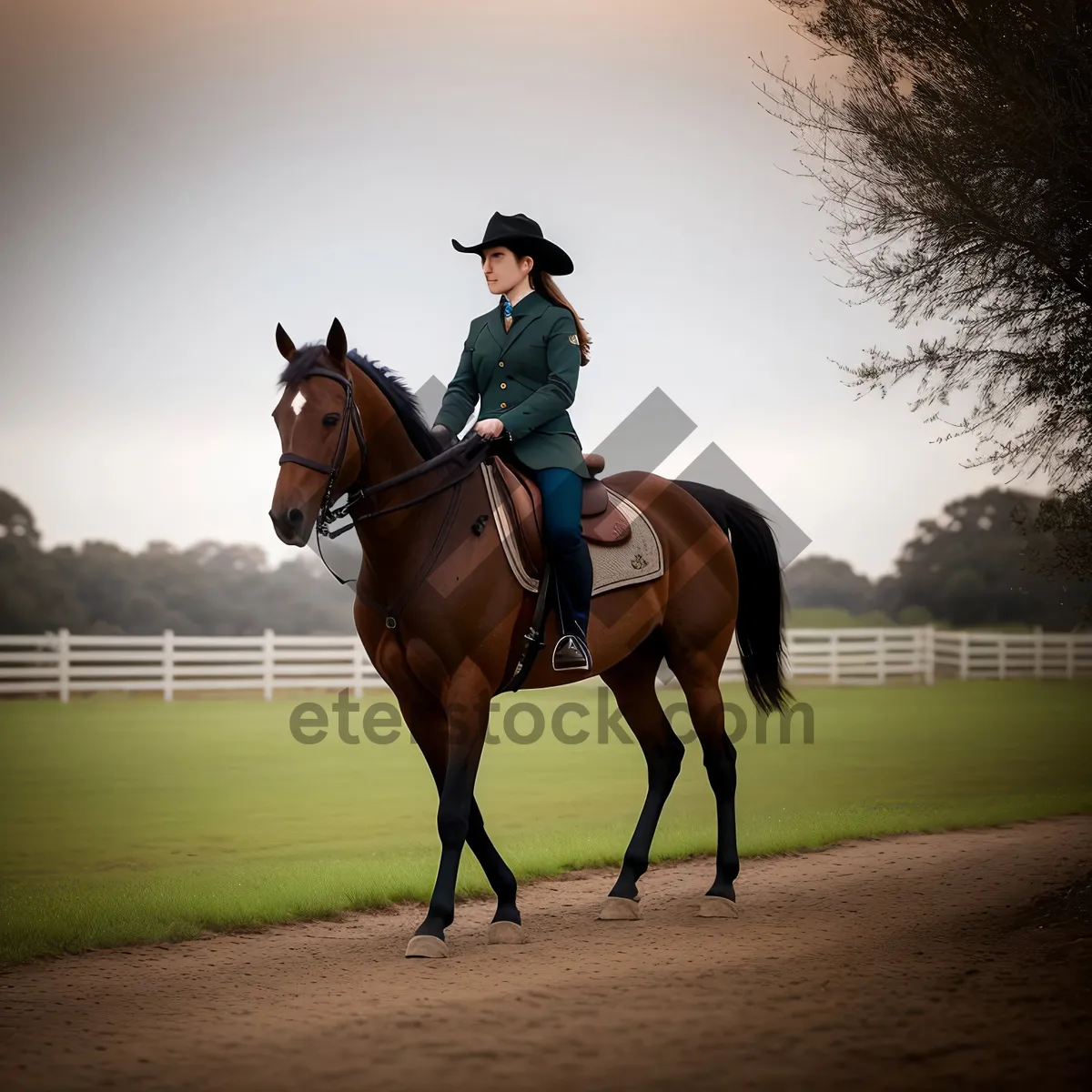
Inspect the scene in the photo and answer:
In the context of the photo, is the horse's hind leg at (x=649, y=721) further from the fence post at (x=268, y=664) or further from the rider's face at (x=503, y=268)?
the fence post at (x=268, y=664)

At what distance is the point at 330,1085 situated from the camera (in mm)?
3346

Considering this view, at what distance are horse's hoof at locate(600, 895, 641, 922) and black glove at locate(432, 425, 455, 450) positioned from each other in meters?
2.50

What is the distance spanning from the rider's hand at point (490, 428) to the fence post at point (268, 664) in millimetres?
18124

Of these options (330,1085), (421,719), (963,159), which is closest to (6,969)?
(421,719)

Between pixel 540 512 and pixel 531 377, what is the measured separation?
0.68 metres

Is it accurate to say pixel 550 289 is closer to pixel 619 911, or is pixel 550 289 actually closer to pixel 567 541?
pixel 567 541

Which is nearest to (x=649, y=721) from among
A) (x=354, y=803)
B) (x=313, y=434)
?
(x=313, y=434)

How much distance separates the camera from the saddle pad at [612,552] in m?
5.33

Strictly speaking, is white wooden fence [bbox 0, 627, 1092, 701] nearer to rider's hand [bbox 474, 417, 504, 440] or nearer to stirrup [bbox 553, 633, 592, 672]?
stirrup [bbox 553, 633, 592, 672]

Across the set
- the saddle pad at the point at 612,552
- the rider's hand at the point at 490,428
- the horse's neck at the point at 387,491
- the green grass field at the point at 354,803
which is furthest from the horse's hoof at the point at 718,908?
the rider's hand at the point at 490,428

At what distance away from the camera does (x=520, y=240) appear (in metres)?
5.59

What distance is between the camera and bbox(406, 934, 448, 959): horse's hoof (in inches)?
193

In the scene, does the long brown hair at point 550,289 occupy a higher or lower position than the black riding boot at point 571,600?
higher

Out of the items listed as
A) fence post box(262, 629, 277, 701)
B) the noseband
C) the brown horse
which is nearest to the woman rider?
the brown horse
